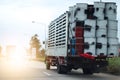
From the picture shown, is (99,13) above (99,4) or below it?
below

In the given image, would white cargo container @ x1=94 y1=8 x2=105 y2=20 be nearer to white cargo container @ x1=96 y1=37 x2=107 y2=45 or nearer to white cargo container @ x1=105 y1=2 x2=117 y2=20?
white cargo container @ x1=105 y1=2 x2=117 y2=20

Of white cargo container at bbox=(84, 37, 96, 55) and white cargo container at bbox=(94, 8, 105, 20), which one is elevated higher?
white cargo container at bbox=(94, 8, 105, 20)

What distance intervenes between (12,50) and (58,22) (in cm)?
4695

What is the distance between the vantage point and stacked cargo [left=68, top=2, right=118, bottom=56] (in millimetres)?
22375

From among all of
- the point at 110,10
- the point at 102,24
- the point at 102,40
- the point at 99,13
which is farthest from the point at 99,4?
the point at 102,40

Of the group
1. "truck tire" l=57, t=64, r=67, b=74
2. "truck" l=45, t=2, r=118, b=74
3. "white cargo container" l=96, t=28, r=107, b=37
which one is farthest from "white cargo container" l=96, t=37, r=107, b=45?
"truck tire" l=57, t=64, r=67, b=74

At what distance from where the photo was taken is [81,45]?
73.2 feet

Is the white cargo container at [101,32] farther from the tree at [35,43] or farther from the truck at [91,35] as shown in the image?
the tree at [35,43]

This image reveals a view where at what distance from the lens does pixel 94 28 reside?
22500 mm

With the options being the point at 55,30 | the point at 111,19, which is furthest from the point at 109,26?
the point at 55,30

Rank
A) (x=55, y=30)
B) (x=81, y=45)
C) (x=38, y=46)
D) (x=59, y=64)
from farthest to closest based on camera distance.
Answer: (x=38, y=46), (x=55, y=30), (x=59, y=64), (x=81, y=45)

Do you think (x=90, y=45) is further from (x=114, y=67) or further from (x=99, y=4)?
(x=114, y=67)

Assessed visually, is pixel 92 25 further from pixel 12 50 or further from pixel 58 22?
pixel 12 50

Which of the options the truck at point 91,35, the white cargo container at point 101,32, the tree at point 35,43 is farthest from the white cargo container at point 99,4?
the tree at point 35,43
